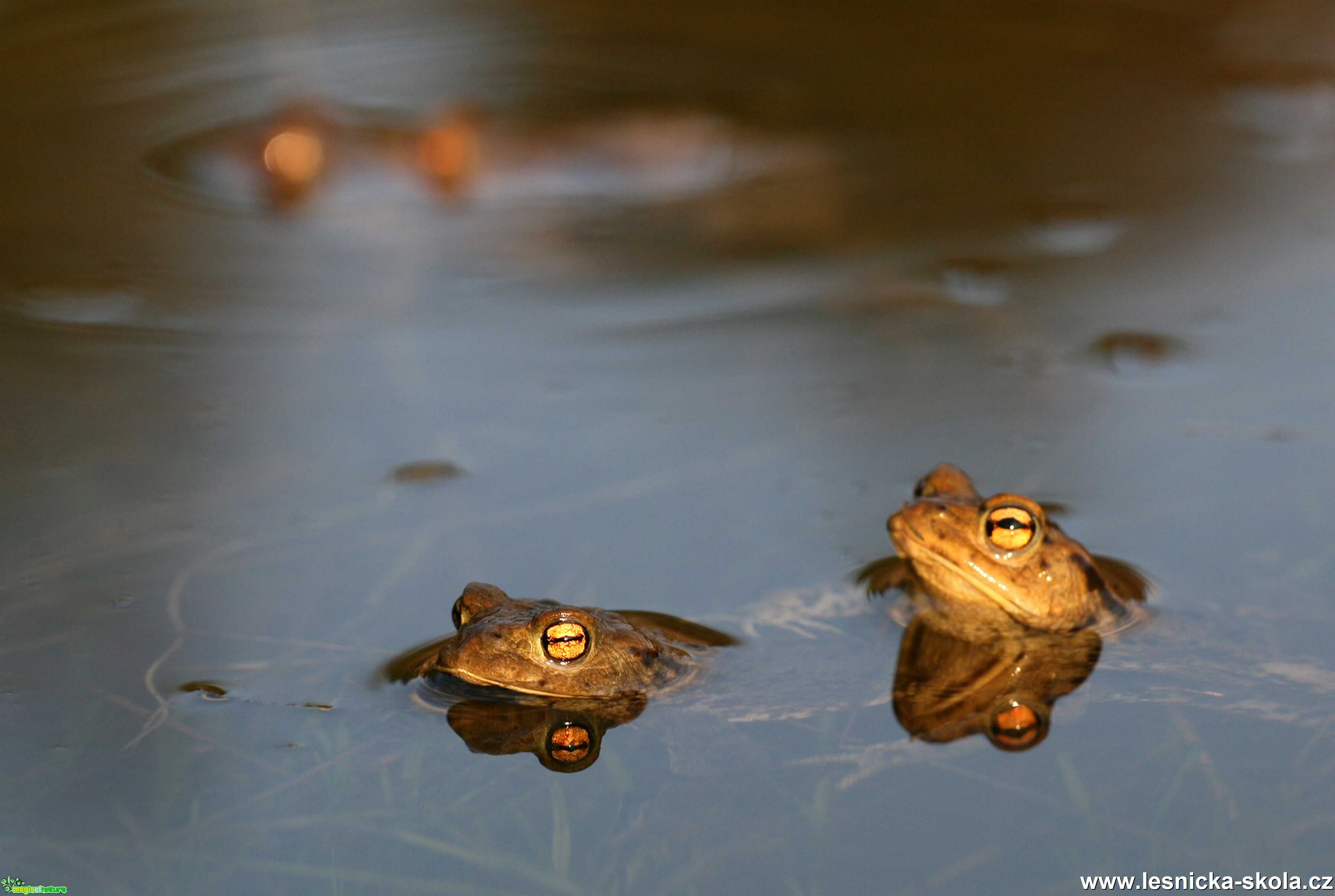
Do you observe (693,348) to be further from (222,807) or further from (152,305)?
(222,807)

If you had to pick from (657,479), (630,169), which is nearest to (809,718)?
(657,479)

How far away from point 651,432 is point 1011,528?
116 cm

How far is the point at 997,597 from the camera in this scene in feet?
9.61

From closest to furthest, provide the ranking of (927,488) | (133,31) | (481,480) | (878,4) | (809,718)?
(809,718), (927,488), (481,480), (133,31), (878,4)

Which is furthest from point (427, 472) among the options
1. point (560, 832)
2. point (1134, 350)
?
point (1134, 350)

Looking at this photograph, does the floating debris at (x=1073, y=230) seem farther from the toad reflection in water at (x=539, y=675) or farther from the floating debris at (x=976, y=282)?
the toad reflection in water at (x=539, y=675)

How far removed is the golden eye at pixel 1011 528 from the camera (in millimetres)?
2867

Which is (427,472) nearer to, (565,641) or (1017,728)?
(565,641)

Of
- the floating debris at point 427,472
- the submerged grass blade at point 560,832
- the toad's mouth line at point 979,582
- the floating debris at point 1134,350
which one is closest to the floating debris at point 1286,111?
the floating debris at point 1134,350

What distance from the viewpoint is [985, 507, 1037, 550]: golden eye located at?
113 inches

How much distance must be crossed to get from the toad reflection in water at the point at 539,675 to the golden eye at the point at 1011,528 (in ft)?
2.48

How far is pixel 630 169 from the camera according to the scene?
5570mm

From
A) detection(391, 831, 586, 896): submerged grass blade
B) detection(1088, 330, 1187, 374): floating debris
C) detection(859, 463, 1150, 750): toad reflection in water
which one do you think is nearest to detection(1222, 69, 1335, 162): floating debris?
detection(1088, 330, 1187, 374): floating debris

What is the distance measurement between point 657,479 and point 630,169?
2489mm
